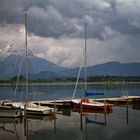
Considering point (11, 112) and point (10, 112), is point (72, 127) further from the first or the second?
point (10, 112)

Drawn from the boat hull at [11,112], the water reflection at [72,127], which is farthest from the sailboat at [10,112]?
the water reflection at [72,127]

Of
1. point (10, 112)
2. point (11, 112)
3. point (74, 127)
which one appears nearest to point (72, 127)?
point (74, 127)

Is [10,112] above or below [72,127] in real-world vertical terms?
above

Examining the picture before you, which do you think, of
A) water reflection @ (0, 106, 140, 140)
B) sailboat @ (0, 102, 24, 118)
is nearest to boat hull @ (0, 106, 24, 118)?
sailboat @ (0, 102, 24, 118)

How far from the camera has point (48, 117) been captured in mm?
60531

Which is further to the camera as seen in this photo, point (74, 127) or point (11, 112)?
point (11, 112)

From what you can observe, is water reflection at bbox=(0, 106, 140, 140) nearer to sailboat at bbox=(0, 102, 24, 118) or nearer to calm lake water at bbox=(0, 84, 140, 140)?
calm lake water at bbox=(0, 84, 140, 140)

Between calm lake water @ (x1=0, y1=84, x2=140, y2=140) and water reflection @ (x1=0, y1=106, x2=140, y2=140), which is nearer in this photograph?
calm lake water @ (x1=0, y1=84, x2=140, y2=140)

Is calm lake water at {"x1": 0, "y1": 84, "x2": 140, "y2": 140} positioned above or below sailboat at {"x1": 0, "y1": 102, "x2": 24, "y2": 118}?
below

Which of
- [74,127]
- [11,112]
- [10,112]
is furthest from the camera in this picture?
[10,112]

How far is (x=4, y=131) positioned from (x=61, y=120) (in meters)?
12.8

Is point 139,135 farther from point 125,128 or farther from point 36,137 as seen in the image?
point 36,137

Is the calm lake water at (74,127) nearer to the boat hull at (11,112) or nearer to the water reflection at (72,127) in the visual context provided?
the water reflection at (72,127)

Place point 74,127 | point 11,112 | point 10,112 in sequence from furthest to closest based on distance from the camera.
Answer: point 10,112
point 11,112
point 74,127
